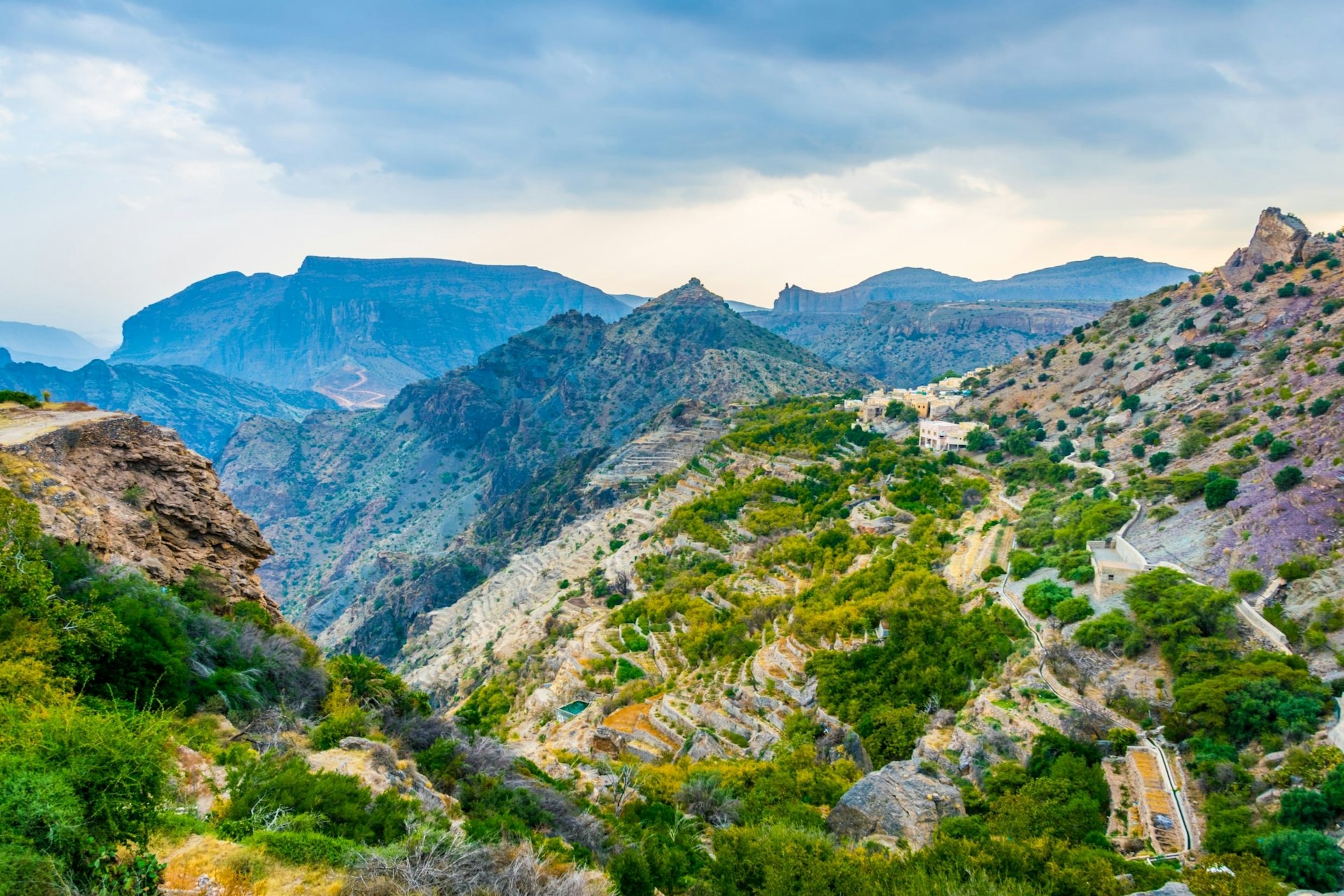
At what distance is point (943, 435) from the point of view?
194 feet

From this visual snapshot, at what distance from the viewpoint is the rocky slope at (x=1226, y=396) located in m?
28.0

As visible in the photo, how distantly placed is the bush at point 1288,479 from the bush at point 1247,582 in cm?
744

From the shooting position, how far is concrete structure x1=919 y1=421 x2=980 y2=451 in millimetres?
58625

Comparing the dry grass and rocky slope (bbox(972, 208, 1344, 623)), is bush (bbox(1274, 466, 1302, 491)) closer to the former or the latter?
rocky slope (bbox(972, 208, 1344, 623))

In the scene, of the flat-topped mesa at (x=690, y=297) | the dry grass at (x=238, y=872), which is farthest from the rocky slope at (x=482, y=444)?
the dry grass at (x=238, y=872)

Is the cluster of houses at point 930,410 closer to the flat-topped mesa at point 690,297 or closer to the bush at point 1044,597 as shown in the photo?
the bush at point 1044,597

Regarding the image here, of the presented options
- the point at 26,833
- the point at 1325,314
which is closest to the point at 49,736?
the point at 26,833

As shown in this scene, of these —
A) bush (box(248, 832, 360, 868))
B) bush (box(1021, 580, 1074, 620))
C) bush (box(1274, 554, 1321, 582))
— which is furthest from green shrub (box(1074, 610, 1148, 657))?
bush (box(248, 832, 360, 868))

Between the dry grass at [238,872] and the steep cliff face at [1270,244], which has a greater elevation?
the steep cliff face at [1270,244]

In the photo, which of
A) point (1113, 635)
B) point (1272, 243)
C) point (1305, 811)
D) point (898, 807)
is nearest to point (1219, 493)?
point (1113, 635)

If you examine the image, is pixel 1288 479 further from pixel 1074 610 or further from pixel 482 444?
pixel 482 444

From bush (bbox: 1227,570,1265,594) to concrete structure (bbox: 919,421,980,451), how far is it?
3366cm

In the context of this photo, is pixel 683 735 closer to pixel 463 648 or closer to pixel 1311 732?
pixel 1311 732

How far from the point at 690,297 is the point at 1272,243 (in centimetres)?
11253
